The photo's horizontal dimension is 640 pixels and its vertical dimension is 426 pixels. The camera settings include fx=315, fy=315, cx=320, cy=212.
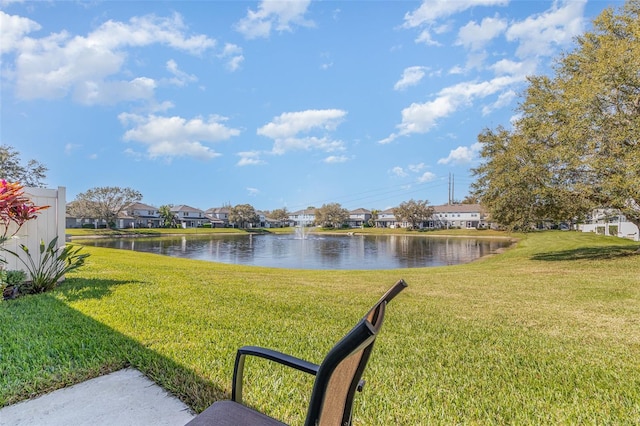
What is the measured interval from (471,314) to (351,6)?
10.8 meters

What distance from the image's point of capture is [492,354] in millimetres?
3096

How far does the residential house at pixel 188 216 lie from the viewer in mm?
78675

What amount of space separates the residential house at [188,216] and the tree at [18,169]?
4930cm

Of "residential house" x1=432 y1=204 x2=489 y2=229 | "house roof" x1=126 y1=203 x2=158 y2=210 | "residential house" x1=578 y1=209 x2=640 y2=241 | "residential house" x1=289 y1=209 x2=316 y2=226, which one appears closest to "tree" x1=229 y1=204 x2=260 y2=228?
"house roof" x1=126 y1=203 x2=158 y2=210

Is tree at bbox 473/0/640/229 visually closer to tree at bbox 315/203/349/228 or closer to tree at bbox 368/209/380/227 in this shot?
tree at bbox 315/203/349/228

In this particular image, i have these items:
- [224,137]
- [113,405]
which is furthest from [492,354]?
[224,137]

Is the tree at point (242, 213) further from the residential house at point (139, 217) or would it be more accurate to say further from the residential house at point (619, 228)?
the residential house at point (619, 228)

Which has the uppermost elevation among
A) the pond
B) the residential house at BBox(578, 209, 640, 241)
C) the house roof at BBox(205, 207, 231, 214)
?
the house roof at BBox(205, 207, 231, 214)

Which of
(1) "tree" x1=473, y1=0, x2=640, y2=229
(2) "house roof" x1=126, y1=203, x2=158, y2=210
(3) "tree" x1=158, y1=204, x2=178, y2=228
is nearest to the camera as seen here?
(1) "tree" x1=473, y1=0, x2=640, y2=229

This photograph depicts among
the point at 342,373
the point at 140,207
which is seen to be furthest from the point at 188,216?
the point at 342,373

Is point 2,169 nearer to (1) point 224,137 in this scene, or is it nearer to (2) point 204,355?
(1) point 224,137

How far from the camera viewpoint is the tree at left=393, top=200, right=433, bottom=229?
65.1 metres

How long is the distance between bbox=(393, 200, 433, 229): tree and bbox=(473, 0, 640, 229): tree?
49215 mm

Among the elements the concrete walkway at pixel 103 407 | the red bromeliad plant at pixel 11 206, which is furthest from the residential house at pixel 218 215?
the concrete walkway at pixel 103 407
